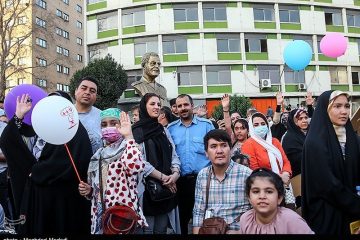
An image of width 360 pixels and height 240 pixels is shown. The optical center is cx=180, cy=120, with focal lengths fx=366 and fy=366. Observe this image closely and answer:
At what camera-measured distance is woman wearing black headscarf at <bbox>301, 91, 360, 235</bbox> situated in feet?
9.14

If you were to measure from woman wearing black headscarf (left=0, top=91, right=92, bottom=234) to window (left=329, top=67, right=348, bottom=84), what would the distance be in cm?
2798

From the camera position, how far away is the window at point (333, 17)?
2898 cm

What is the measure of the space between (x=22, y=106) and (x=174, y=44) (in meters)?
23.5

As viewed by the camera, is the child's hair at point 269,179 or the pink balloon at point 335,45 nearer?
the child's hair at point 269,179

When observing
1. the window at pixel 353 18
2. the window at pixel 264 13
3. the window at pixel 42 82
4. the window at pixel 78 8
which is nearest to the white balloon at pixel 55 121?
the window at pixel 264 13

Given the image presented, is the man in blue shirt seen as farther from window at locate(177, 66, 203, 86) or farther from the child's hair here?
window at locate(177, 66, 203, 86)

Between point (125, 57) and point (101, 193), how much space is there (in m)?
24.8

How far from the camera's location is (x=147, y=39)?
26703mm

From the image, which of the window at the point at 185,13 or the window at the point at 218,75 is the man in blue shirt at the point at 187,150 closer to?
the window at the point at 218,75

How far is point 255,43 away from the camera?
2730 cm

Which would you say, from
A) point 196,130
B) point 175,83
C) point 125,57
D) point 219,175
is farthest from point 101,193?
point 125,57

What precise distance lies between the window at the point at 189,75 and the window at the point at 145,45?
255 centimetres

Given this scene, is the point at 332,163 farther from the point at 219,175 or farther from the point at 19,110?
the point at 19,110

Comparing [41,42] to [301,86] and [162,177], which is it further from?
[162,177]
